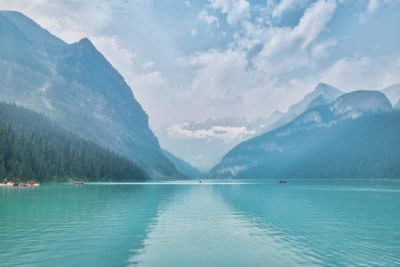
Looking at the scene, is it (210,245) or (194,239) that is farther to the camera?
(194,239)

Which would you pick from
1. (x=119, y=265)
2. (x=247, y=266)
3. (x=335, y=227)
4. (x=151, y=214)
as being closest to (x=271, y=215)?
(x=335, y=227)

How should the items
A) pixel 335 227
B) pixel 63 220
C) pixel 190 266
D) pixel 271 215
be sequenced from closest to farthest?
pixel 190 266 < pixel 335 227 < pixel 63 220 < pixel 271 215

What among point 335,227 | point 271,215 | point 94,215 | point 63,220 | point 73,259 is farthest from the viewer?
point 271,215

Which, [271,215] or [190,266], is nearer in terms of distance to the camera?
[190,266]

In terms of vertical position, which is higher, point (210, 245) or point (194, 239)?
point (194, 239)

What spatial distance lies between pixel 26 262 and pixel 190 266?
40.6ft

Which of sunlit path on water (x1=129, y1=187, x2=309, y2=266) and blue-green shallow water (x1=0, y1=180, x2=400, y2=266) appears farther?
blue-green shallow water (x1=0, y1=180, x2=400, y2=266)

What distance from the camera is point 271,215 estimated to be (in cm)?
5522

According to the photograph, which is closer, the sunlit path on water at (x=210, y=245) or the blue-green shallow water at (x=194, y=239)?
the sunlit path on water at (x=210, y=245)

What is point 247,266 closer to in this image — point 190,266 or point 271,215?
point 190,266

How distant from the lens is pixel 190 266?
2417cm

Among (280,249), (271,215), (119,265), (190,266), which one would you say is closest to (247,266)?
(190,266)

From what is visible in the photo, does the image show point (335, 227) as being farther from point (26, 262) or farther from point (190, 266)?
point (26, 262)

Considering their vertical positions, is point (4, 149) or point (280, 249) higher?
point (4, 149)
